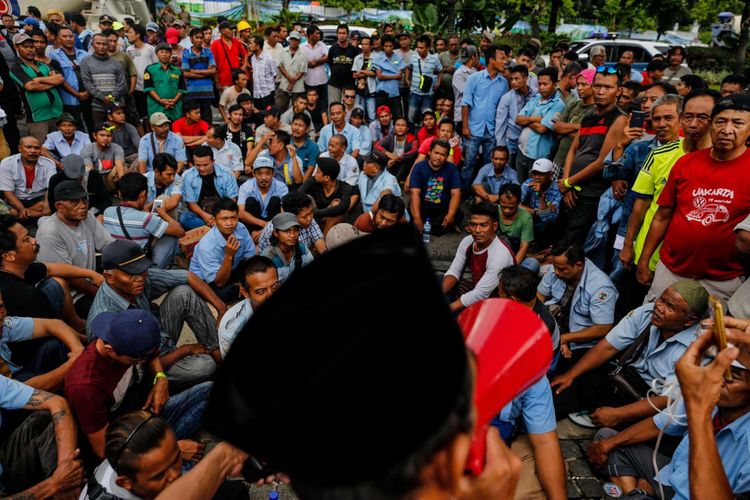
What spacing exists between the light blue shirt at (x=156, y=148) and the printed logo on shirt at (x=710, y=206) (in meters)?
6.08

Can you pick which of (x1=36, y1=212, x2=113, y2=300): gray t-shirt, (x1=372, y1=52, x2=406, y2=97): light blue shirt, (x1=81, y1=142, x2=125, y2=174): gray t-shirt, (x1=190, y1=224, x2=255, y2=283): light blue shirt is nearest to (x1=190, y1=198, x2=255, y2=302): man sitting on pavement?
(x1=190, y1=224, x2=255, y2=283): light blue shirt

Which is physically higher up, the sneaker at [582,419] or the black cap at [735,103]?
the black cap at [735,103]

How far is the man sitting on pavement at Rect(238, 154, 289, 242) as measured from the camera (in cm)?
612

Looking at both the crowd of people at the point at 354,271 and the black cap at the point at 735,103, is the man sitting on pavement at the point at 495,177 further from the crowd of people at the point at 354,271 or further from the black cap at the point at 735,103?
the black cap at the point at 735,103

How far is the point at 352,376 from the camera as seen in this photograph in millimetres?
790

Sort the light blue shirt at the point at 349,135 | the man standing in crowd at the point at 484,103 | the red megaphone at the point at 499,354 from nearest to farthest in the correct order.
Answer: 1. the red megaphone at the point at 499,354
2. the man standing in crowd at the point at 484,103
3. the light blue shirt at the point at 349,135

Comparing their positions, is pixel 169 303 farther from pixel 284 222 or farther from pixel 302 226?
pixel 302 226

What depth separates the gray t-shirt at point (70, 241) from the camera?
4.35 meters

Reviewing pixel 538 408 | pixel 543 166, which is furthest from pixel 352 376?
pixel 543 166

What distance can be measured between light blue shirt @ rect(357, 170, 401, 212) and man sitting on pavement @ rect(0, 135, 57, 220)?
3734mm

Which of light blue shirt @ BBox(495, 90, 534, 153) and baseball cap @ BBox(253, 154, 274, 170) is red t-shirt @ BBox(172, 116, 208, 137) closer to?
baseball cap @ BBox(253, 154, 274, 170)

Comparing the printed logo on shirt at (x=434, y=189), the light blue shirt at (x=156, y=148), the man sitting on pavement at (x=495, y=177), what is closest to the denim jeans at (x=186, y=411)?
the printed logo on shirt at (x=434, y=189)

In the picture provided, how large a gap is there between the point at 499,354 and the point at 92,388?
2.58 m

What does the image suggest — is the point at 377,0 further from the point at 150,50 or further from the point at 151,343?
the point at 151,343
